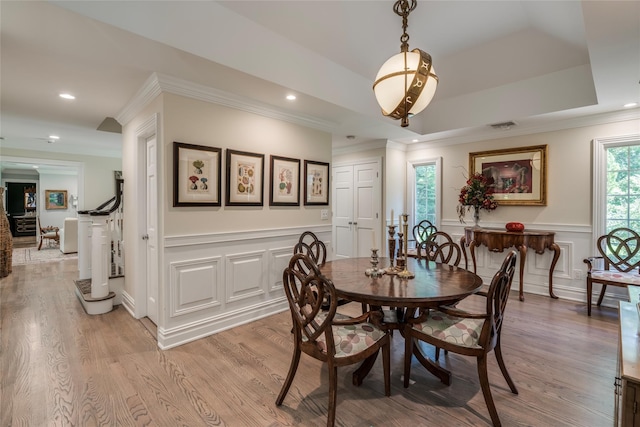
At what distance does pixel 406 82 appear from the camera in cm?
189

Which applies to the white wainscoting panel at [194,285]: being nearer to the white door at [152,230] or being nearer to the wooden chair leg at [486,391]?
the white door at [152,230]

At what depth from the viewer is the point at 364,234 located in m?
5.46

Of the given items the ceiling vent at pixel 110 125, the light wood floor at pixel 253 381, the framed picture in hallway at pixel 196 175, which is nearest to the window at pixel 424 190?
the light wood floor at pixel 253 381

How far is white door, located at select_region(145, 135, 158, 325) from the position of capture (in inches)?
109

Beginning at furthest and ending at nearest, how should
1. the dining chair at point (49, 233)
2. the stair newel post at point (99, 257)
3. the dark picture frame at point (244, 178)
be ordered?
the dining chair at point (49, 233) < the stair newel post at point (99, 257) < the dark picture frame at point (244, 178)

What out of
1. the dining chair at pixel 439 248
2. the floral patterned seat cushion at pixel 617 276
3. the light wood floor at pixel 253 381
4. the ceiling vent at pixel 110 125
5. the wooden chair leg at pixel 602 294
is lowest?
the light wood floor at pixel 253 381

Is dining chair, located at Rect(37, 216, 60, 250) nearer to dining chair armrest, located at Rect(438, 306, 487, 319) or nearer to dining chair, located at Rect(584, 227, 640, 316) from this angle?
dining chair armrest, located at Rect(438, 306, 487, 319)

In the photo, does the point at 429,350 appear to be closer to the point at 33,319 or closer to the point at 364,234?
the point at 364,234

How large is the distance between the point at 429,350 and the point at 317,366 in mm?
1040

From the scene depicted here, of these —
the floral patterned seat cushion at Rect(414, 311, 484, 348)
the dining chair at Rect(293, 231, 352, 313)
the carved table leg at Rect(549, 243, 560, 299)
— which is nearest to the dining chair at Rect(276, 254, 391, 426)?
the floral patterned seat cushion at Rect(414, 311, 484, 348)

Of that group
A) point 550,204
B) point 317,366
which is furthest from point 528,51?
point 317,366

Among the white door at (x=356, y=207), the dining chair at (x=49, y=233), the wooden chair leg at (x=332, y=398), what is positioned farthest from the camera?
the dining chair at (x=49, y=233)

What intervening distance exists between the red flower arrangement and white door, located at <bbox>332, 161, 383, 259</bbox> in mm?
1382

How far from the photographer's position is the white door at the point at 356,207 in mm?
5285
